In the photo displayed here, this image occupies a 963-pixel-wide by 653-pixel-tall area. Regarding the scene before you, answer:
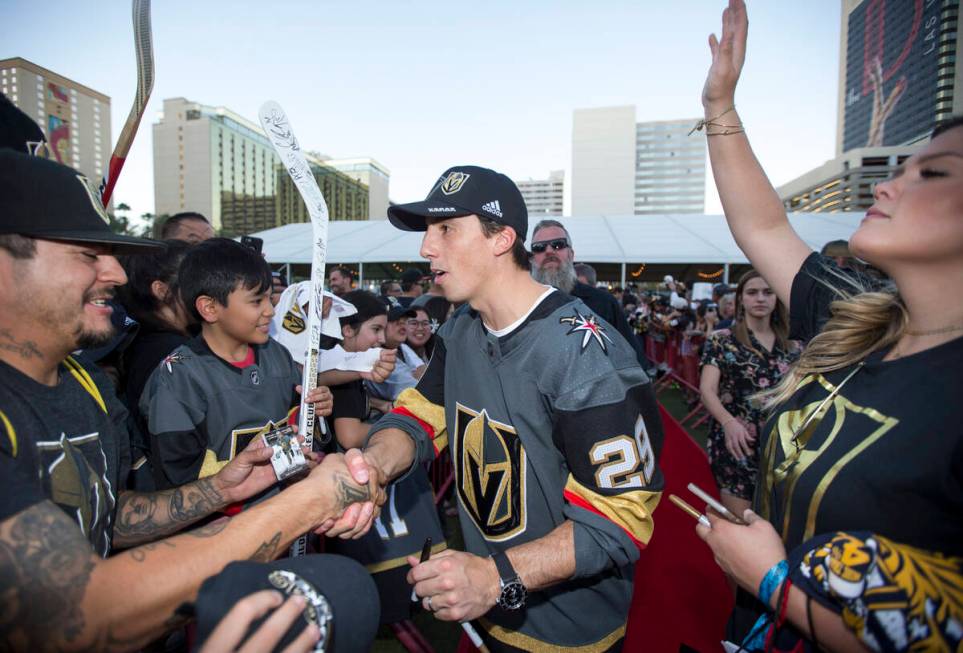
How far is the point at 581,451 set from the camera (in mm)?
1669

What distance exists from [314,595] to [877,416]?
1.54 metres

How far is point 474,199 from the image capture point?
82.7 inches

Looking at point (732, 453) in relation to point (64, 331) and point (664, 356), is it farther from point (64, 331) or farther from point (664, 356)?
point (664, 356)

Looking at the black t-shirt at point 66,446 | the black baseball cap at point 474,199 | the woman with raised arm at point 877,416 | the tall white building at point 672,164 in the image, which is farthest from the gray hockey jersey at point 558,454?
the tall white building at point 672,164

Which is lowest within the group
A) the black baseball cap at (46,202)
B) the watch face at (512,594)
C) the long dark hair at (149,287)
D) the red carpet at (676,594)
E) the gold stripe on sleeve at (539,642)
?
the red carpet at (676,594)

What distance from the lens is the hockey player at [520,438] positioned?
156 centimetres

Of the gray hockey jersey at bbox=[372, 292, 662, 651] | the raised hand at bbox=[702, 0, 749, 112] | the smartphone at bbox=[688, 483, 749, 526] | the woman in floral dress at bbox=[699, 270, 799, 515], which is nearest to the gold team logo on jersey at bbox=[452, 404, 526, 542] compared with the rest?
the gray hockey jersey at bbox=[372, 292, 662, 651]

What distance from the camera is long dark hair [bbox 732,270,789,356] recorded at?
4.00 metres

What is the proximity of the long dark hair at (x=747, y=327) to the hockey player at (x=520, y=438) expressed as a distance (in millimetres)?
2815

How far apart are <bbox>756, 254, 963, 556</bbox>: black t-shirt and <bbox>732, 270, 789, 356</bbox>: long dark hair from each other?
2.74 m

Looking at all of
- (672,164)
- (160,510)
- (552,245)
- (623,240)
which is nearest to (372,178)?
(623,240)

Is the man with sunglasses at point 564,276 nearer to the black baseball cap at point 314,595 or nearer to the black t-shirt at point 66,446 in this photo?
the black t-shirt at point 66,446

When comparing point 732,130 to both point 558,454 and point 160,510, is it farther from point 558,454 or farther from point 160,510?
point 160,510

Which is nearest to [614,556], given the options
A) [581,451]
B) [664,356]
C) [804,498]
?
[581,451]
